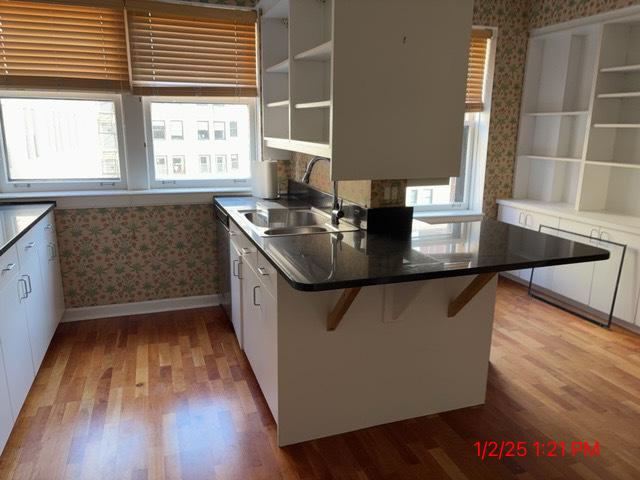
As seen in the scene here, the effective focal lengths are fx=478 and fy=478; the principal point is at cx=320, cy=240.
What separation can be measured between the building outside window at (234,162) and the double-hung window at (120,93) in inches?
1.8

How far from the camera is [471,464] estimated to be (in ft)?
6.97

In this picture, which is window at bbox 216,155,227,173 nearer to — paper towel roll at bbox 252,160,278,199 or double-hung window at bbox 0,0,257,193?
double-hung window at bbox 0,0,257,193

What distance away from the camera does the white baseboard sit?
3.67 metres

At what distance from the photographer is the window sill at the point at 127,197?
3471 millimetres

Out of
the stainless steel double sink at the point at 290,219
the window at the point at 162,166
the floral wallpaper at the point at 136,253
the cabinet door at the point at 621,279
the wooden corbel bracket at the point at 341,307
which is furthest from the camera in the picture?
the window at the point at 162,166

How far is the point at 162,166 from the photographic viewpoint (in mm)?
3834

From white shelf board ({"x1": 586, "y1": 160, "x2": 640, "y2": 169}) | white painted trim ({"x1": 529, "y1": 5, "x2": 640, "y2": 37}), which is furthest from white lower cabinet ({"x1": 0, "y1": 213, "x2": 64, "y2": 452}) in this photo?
white painted trim ({"x1": 529, "y1": 5, "x2": 640, "y2": 37})

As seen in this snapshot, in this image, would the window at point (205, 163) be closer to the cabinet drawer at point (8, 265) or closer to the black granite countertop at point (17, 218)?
the black granite countertop at point (17, 218)

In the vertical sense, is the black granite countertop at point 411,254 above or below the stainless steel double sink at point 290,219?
above

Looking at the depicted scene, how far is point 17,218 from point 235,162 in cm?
167

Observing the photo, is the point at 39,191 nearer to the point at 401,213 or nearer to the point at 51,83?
the point at 51,83

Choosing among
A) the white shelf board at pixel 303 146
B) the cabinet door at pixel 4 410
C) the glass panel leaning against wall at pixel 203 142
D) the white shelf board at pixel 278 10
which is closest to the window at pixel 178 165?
the glass panel leaning against wall at pixel 203 142

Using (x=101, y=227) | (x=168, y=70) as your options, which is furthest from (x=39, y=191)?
(x=168, y=70)

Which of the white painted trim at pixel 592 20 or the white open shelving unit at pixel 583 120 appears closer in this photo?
the white painted trim at pixel 592 20
